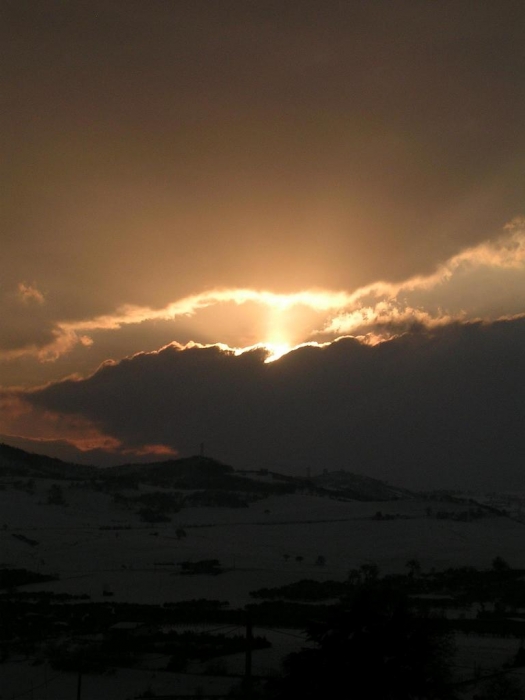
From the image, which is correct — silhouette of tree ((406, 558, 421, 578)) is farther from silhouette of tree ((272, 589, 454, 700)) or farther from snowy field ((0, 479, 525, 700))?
silhouette of tree ((272, 589, 454, 700))

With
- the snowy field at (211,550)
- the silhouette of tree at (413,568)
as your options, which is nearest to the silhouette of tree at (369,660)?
the snowy field at (211,550)

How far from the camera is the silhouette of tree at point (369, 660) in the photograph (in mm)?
17234

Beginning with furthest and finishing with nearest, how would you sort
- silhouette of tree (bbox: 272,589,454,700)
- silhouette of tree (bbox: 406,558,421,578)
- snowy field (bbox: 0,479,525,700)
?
silhouette of tree (bbox: 406,558,421,578)
snowy field (bbox: 0,479,525,700)
silhouette of tree (bbox: 272,589,454,700)

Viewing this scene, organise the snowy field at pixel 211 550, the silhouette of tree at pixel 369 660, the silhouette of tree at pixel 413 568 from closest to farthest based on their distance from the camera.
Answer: the silhouette of tree at pixel 369 660
the snowy field at pixel 211 550
the silhouette of tree at pixel 413 568

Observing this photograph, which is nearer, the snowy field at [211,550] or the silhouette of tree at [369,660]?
the silhouette of tree at [369,660]

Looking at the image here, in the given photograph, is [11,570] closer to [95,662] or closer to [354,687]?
[95,662]

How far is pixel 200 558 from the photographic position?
69.9 meters

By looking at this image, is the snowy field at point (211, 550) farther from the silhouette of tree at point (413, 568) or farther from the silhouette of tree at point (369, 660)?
the silhouette of tree at point (369, 660)

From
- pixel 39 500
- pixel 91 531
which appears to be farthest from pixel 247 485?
pixel 91 531

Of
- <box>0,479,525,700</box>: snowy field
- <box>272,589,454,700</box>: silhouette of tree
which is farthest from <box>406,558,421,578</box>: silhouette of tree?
<box>272,589,454,700</box>: silhouette of tree

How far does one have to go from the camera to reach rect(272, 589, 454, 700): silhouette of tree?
56.5 feet

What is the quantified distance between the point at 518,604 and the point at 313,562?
28554 millimetres

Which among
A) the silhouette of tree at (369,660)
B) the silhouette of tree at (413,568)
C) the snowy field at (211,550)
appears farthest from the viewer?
the silhouette of tree at (413,568)

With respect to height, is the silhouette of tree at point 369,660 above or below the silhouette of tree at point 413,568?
above
